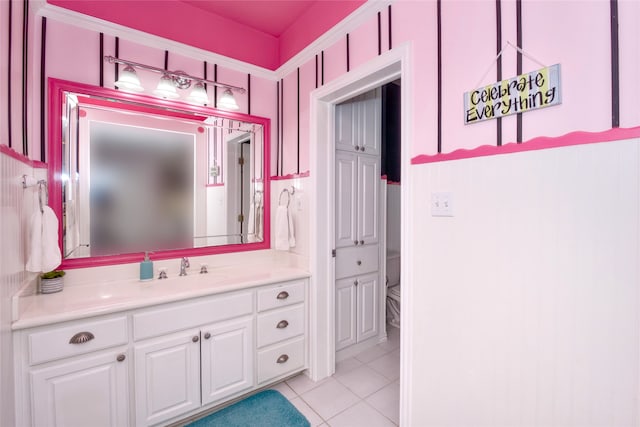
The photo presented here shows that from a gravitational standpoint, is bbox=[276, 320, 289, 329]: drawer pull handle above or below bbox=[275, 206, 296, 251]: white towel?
below

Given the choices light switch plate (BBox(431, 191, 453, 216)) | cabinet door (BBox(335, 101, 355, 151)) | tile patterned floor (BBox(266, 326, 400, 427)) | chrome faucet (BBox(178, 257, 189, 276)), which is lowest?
tile patterned floor (BBox(266, 326, 400, 427))

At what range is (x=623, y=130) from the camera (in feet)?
3.06

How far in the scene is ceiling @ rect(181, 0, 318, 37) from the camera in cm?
216

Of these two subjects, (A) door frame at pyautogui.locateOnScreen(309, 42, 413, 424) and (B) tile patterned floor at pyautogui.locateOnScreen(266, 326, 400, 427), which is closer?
(B) tile patterned floor at pyautogui.locateOnScreen(266, 326, 400, 427)

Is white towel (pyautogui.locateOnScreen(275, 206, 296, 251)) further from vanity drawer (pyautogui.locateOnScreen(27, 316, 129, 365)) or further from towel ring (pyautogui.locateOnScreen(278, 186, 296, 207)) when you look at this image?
vanity drawer (pyautogui.locateOnScreen(27, 316, 129, 365))

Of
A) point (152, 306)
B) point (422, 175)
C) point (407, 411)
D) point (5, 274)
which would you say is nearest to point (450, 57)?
point (422, 175)

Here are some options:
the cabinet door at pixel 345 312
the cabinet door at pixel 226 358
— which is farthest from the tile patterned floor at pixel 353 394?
the cabinet door at pixel 226 358

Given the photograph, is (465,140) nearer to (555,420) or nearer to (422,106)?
(422,106)

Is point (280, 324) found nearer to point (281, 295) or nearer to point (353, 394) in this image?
point (281, 295)

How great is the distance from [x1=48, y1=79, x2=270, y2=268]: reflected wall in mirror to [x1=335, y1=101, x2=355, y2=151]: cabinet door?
2.09 ft

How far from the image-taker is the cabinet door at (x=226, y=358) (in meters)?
1.79

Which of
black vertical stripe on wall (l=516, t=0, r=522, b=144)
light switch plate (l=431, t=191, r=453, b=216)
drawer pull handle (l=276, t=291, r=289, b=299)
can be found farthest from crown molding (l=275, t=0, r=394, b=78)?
drawer pull handle (l=276, t=291, r=289, b=299)

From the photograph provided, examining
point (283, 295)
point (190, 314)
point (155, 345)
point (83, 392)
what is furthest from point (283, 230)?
point (83, 392)

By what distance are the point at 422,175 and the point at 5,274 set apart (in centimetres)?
188
